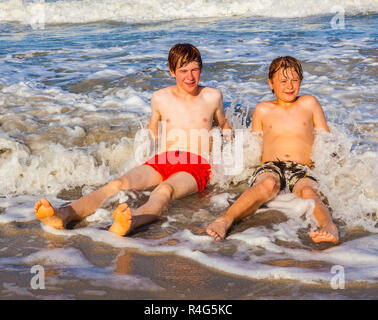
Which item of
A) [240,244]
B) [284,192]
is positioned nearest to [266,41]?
[284,192]

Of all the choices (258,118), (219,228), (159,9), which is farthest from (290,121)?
(159,9)

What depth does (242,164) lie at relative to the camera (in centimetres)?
470

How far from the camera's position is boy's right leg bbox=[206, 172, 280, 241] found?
3.31m

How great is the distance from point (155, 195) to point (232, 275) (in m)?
1.17

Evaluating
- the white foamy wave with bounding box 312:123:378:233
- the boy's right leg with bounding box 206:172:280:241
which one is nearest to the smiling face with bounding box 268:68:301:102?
the white foamy wave with bounding box 312:123:378:233

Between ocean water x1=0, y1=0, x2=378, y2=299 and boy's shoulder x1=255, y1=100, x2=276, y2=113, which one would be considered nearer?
ocean water x1=0, y1=0, x2=378, y2=299

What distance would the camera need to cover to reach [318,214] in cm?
347

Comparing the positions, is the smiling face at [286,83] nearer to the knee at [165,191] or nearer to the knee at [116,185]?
the knee at [165,191]

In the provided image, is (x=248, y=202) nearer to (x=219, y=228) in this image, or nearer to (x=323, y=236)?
(x=219, y=228)

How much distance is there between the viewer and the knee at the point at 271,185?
3.86m

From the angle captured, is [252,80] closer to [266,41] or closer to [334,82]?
[334,82]

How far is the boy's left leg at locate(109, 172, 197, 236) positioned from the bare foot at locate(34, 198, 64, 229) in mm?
379

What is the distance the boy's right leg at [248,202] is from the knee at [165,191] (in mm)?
508

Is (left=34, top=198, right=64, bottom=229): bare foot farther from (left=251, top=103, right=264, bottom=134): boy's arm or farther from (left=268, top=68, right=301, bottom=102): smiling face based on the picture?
(left=268, top=68, right=301, bottom=102): smiling face
